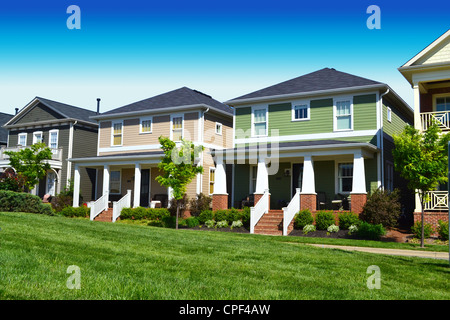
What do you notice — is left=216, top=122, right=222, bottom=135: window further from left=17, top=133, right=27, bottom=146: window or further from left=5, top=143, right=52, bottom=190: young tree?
left=17, top=133, right=27, bottom=146: window

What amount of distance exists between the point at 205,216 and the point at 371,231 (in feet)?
25.6

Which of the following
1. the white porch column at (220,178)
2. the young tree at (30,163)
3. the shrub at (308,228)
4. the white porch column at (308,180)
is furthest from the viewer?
the young tree at (30,163)

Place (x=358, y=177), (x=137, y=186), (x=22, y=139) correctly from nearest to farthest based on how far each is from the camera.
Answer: (x=358, y=177) < (x=137, y=186) < (x=22, y=139)

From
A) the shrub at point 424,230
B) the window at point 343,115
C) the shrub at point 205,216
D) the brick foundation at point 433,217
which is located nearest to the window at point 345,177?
the window at point 343,115

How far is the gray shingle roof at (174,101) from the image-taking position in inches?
1073

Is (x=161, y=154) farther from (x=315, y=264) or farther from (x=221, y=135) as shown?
(x=315, y=264)

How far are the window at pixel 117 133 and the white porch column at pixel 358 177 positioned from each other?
608 inches

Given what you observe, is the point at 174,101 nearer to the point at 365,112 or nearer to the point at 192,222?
the point at 192,222

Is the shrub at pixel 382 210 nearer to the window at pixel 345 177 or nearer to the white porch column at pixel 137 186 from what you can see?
the window at pixel 345 177

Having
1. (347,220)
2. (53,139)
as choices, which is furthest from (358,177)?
(53,139)

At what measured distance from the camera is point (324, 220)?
18656 millimetres

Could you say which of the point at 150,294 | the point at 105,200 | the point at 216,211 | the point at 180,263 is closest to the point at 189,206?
the point at 216,211

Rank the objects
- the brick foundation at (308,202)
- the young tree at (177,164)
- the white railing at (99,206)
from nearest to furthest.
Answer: the young tree at (177,164)
the brick foundation at (308,202)
the white railing at (99,206)

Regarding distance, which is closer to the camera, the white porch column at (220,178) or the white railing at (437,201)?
the white railing at (437,201)
